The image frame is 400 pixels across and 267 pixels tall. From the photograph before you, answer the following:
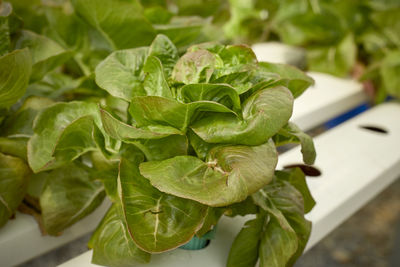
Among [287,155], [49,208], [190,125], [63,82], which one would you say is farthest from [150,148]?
[287,155]

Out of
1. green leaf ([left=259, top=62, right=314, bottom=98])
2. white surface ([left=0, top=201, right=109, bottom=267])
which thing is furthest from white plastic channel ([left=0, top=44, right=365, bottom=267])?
green leaf ([left=259, top=62, right=314, bottom=98])

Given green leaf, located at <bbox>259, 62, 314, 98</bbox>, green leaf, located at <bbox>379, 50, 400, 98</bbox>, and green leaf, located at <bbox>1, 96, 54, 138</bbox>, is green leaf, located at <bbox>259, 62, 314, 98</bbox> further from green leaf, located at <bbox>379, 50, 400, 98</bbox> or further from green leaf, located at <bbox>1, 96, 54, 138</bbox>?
green leaf, located at <bbox>379, 50, 400, 98</bbox>

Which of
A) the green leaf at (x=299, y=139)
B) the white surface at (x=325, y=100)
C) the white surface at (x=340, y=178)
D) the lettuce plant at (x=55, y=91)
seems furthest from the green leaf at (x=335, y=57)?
the green leaf at (x=299, y=139)

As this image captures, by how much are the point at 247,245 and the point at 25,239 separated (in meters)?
0.29

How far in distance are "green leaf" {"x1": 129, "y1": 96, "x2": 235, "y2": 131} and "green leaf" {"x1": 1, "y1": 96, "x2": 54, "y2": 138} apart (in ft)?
0.57

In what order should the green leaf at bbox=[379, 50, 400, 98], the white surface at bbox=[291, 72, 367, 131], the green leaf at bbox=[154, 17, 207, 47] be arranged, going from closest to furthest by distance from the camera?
the green leaf at bbox=[154, 17, 207, 47], the white surface at bbox=[291, 72, 367, 131], the green leaf at bbox=[379, 50, 400, 98]

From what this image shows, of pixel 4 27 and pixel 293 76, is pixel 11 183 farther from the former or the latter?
pixel 293 76

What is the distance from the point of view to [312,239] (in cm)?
57

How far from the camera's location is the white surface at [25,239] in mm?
496

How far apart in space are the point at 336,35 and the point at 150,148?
95 cm

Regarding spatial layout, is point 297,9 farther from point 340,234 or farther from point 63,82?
point 63,82

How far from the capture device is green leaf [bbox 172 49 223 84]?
15.5 inches

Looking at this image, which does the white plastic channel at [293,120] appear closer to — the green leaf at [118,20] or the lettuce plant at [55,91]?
the lettuce plant at [55,91]

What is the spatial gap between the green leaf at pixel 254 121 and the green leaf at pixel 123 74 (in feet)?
0.28
